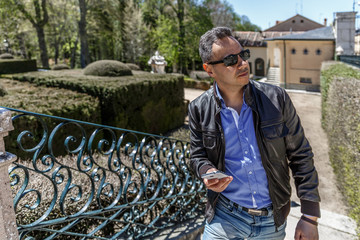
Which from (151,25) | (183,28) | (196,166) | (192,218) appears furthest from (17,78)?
(151,25)

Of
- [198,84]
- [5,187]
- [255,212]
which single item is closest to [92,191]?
[5,187]

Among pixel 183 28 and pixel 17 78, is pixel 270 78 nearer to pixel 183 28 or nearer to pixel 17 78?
pixel 183 28

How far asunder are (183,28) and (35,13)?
1355 centimetres

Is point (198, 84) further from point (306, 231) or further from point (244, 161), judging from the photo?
point (306, 231)

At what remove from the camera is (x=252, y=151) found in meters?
1.93

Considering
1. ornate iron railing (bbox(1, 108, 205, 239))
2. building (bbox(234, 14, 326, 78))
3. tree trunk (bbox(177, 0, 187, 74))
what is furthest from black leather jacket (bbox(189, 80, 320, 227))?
building (bbox(234, 14, 326, 78))

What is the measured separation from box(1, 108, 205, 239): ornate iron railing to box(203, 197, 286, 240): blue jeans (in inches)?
43.3

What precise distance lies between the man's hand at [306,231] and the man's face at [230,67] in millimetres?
935

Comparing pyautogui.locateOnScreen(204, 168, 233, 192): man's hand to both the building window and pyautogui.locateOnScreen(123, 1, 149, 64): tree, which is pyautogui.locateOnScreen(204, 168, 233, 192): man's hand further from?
pyautogui.locateOnScreen(123, 1, 149, 64): tree

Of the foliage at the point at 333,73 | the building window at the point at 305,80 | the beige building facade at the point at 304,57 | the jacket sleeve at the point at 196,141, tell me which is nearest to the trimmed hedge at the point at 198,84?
the beige building facade at the point at 304,57

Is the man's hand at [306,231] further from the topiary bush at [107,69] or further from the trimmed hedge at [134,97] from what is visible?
the topiary bush at [107,69]

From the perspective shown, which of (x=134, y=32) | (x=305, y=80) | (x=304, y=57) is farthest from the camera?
(x=134, y=32)

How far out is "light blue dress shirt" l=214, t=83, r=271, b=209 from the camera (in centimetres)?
192

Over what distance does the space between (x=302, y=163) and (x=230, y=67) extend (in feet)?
2.46
